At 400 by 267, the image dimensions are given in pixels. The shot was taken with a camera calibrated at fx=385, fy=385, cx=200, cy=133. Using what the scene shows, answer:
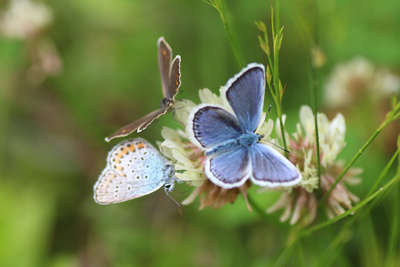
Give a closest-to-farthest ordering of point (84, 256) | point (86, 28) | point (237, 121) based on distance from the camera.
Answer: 1. point (237, 121)
2. point (84, 256)
3. point (86, 28)

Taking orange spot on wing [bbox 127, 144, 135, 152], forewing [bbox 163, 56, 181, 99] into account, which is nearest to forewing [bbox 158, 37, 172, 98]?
forewing [bbox 163, 56, 181, 99]

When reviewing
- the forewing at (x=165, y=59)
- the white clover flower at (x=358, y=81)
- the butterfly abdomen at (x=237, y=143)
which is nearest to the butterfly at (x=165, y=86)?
the forewing at (x=165, y=59)

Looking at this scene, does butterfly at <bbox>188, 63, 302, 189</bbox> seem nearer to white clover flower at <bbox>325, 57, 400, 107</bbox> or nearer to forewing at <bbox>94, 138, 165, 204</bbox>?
forewing at <bbox>94, 138, 165, 204</bbox>

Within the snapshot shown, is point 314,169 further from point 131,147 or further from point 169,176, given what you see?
point 131,147

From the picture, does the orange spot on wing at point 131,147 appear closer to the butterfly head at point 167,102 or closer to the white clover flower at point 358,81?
the butterfly head at point 167,102

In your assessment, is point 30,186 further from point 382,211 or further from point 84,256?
point 382,211

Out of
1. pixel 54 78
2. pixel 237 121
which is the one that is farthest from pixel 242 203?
pixel 54 78
